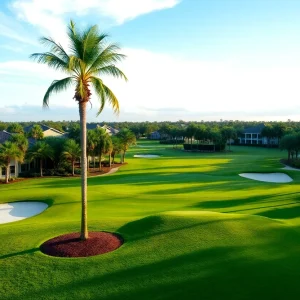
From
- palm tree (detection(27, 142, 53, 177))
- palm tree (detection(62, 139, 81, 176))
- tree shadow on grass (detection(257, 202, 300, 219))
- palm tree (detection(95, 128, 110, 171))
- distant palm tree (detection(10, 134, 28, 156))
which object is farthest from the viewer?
palm tree (detection(95, 128, 110, 171))

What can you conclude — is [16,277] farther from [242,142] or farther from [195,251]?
[242,142]

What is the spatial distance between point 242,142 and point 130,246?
136162 millimetres

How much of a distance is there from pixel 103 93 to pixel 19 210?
18670 millimetres

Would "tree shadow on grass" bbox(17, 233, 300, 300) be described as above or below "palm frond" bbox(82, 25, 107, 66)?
below

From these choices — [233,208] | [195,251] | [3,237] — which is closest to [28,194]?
[3,237]


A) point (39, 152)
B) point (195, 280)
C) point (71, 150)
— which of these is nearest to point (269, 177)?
point (71, 150)

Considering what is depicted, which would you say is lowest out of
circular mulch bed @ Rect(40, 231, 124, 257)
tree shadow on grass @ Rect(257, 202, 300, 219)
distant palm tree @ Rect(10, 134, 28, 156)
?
tree shadow on grass @ Rect(257, 202, 300, 219)

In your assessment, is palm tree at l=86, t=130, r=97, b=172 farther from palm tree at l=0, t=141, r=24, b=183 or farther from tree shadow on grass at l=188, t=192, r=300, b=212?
tree shadow on grass at l=188, t=192, r=300, b=212

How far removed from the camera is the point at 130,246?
1527cm

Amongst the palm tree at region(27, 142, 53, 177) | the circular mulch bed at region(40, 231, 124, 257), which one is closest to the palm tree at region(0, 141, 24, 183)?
the palm tree at region(27, 142, 53, 177)

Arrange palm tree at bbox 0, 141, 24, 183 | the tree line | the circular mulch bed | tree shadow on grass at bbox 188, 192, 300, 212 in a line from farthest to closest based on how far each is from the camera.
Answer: the tree line → palm tree at bbox 0, 141, 24, 183 → tree shadow on grass at bbox 188, 192, 300, 212 → the circular mulch bed

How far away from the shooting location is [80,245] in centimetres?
1575

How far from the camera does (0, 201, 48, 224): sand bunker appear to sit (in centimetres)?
2759

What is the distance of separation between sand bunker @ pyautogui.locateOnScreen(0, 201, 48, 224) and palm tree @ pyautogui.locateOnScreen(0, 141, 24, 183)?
56.0 feet
